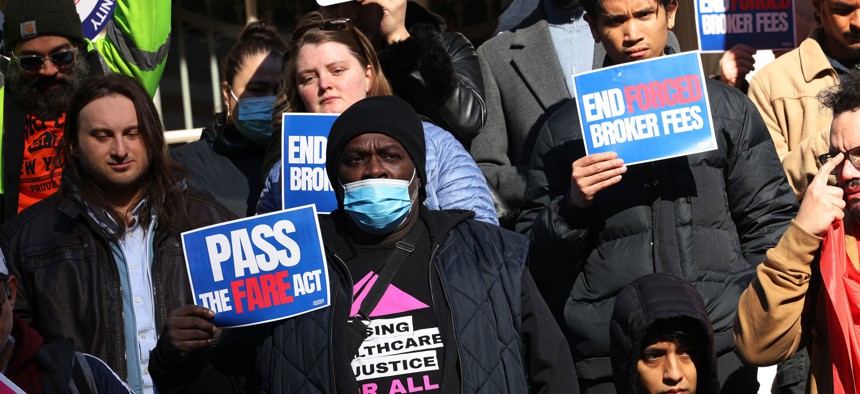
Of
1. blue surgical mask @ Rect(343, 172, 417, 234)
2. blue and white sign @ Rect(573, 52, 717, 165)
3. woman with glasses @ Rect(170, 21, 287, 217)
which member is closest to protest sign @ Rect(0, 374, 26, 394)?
blue surgical mask @ Rect(343, 172, 417, 234)

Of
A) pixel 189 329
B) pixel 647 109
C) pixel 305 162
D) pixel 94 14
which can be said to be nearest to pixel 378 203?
pixel 189 329

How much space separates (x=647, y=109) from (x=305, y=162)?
1.32 metres

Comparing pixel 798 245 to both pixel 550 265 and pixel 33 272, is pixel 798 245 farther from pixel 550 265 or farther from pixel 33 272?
pixel 33 272

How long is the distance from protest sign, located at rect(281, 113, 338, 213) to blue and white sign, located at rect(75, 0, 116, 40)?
6.19ft

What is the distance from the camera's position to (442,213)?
195 inches

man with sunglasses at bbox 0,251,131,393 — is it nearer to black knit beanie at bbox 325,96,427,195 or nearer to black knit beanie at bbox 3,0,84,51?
black knit beanie at bbox 325,96,427,195

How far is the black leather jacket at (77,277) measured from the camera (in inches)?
214

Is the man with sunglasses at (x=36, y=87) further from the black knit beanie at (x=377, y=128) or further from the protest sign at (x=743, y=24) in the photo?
the protest sign at (x=743, y=24)

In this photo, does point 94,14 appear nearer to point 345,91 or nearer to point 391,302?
point 345,91

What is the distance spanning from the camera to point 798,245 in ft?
16.2

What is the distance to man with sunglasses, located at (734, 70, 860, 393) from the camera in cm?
495

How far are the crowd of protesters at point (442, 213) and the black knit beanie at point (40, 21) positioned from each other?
0.04ft

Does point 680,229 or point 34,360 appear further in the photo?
point 680,229

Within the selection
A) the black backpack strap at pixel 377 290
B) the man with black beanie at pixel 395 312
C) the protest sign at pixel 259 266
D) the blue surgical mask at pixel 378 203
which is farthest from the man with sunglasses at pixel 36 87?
the black backpack strap at pixel 377 290
